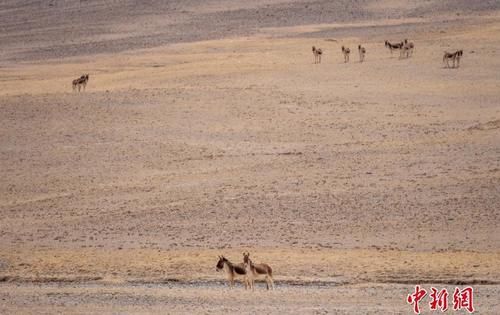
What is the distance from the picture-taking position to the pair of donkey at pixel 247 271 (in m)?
16.3

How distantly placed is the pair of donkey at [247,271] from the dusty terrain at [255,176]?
20 cm

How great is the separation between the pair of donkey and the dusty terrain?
20 centimetres

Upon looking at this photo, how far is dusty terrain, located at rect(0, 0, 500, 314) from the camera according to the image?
1752 cm

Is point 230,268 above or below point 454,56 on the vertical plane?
below

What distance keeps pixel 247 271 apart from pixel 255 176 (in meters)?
8.61

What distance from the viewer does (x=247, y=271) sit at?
16.3 meters

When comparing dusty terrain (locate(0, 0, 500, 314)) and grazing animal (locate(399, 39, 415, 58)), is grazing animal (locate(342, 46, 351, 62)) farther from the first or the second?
grazing animal (locate(399, 39, 415, 58))

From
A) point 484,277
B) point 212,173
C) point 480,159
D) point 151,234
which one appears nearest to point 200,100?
point 212,173

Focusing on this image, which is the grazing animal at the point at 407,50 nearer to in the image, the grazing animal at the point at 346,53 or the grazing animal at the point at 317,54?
the grazing animal at the point at 346,53

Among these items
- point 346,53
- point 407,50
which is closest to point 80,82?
point 346,53

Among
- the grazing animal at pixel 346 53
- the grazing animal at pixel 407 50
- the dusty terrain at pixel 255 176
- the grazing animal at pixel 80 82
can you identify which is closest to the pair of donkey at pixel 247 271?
the dusty terrain at pixel 255 176

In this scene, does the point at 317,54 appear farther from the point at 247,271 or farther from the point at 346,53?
the point at 247,271

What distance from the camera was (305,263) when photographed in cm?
1827

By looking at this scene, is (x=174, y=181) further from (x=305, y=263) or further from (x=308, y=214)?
(x=305, y=263)
